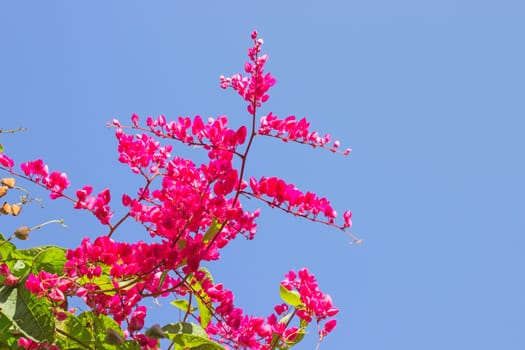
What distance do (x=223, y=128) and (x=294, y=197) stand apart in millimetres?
244

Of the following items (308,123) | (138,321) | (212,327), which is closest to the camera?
(138,321)

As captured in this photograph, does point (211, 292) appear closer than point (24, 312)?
No

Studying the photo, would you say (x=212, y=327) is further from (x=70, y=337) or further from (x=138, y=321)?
(x=70, y=337)

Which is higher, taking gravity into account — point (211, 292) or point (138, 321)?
point (211, 292)

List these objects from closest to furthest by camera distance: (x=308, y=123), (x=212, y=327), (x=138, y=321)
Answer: (x=138, y=321) → (x=308, y=123) → (x=212, y=327)

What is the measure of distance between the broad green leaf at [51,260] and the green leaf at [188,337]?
→ 30 centimetres

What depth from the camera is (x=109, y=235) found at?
5.24ft

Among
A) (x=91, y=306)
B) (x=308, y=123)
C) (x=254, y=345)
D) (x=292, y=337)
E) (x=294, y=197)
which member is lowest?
(x=91, y=306)

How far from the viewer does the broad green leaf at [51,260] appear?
1.49m

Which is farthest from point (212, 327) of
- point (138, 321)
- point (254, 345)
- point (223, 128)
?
point (223, 128)

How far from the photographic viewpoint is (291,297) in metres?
1.87

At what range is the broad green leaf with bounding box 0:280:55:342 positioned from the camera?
1325mm

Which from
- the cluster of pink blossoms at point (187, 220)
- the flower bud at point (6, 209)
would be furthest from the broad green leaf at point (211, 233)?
the flower bud at point (6, 209)

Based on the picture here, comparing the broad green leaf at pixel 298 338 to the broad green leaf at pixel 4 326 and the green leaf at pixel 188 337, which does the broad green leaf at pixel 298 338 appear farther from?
the broad green leaf at pixel 4 326
